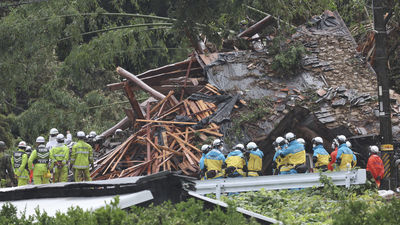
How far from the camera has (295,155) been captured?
1413 cm

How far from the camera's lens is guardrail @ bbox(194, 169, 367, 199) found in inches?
374

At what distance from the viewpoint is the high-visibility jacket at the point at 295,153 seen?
14.1 m

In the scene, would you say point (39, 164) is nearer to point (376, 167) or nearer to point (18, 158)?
point (18, 158)

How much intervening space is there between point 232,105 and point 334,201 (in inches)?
396

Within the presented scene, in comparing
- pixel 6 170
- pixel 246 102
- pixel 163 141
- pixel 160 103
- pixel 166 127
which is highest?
pixel 160 103

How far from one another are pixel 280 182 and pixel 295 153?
4.72 m

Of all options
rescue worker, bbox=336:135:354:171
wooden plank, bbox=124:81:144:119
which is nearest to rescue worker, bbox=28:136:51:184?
wooden plank, bbox=124:81:144:119

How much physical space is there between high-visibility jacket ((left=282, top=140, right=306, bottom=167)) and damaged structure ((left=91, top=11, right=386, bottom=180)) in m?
3.33

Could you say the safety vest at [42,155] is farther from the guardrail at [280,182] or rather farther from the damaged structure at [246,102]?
the guardrail at [280,182]

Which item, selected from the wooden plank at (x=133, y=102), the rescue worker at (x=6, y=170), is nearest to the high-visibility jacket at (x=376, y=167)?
the wooden plank at (x=133, y=102)

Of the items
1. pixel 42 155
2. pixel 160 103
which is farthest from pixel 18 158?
pixel 160 103

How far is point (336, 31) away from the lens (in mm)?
20828

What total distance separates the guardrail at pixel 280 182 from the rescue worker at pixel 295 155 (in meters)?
4.41

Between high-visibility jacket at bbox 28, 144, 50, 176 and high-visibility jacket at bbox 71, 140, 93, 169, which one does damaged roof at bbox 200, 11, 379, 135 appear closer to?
high-visibility jacket at bbox 71, 140, 93, 169
